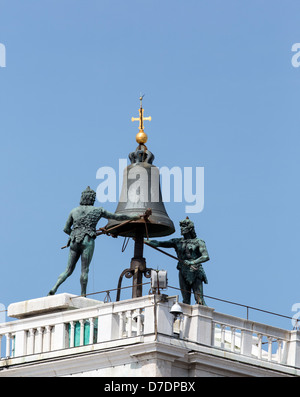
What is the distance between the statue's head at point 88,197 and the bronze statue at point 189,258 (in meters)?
1.91

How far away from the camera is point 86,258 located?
5128 centimetres

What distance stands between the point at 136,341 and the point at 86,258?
15.3 ft

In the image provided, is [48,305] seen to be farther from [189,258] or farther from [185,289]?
[189,258]

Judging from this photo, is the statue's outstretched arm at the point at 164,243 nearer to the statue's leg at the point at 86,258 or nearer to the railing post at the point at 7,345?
the statue's leg at the point at 86,258

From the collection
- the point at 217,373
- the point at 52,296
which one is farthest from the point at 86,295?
the point at 217,373

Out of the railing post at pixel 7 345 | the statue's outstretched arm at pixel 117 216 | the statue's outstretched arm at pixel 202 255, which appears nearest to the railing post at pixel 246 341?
the statue's outstretched arm at pixel 202 255

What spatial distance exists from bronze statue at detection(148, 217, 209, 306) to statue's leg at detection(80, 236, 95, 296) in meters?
1.76

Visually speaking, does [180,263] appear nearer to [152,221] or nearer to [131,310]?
[152,221]

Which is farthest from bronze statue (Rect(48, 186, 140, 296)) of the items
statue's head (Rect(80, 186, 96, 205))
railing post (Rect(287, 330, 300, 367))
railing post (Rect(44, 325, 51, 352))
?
railing post (Rect(287, 330, 300, 367))

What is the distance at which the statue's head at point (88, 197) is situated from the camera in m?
51.8

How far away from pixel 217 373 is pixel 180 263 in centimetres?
472

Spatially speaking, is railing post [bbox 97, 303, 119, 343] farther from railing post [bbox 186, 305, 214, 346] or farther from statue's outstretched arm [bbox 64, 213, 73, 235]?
statue's outstretched arm [bbox 64, 213, 73, 235]
